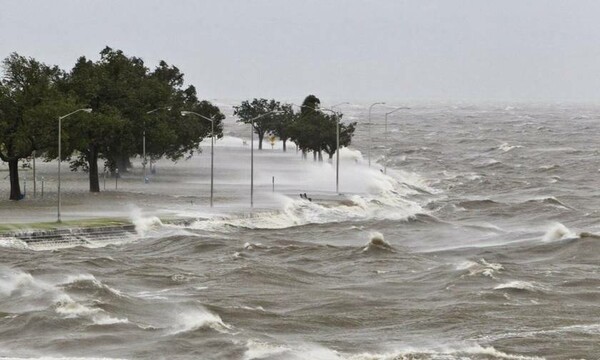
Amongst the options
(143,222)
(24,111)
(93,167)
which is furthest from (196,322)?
(93,167)

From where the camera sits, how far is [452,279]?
47.3 meters

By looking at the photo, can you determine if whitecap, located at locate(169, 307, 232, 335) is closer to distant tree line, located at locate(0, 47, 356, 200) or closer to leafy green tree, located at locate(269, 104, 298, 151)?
distant tree line, located at locate(0, 47, 356, 200)

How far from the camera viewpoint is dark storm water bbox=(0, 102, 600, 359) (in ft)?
113

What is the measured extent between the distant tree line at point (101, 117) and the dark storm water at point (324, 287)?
Answer: 12071 millimetres

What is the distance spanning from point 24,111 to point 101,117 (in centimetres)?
734

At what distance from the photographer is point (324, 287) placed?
45406 millimetres

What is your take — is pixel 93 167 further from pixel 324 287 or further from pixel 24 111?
pixel 324 287

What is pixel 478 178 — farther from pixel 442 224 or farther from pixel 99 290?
pixel 99 290

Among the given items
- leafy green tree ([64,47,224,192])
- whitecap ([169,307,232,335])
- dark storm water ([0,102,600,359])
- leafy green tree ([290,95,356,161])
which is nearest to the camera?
dark storm water ([0,102,600,359])

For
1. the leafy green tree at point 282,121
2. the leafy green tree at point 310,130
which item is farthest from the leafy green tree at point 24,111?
the leafy green tree at point 282,121

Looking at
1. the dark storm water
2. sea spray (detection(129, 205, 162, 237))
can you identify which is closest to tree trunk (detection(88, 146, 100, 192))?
the dark storm water

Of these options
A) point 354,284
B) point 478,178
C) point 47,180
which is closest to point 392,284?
point 354,284

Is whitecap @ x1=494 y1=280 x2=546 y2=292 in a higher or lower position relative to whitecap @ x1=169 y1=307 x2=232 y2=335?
higher

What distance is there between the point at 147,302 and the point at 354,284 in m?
9.14
